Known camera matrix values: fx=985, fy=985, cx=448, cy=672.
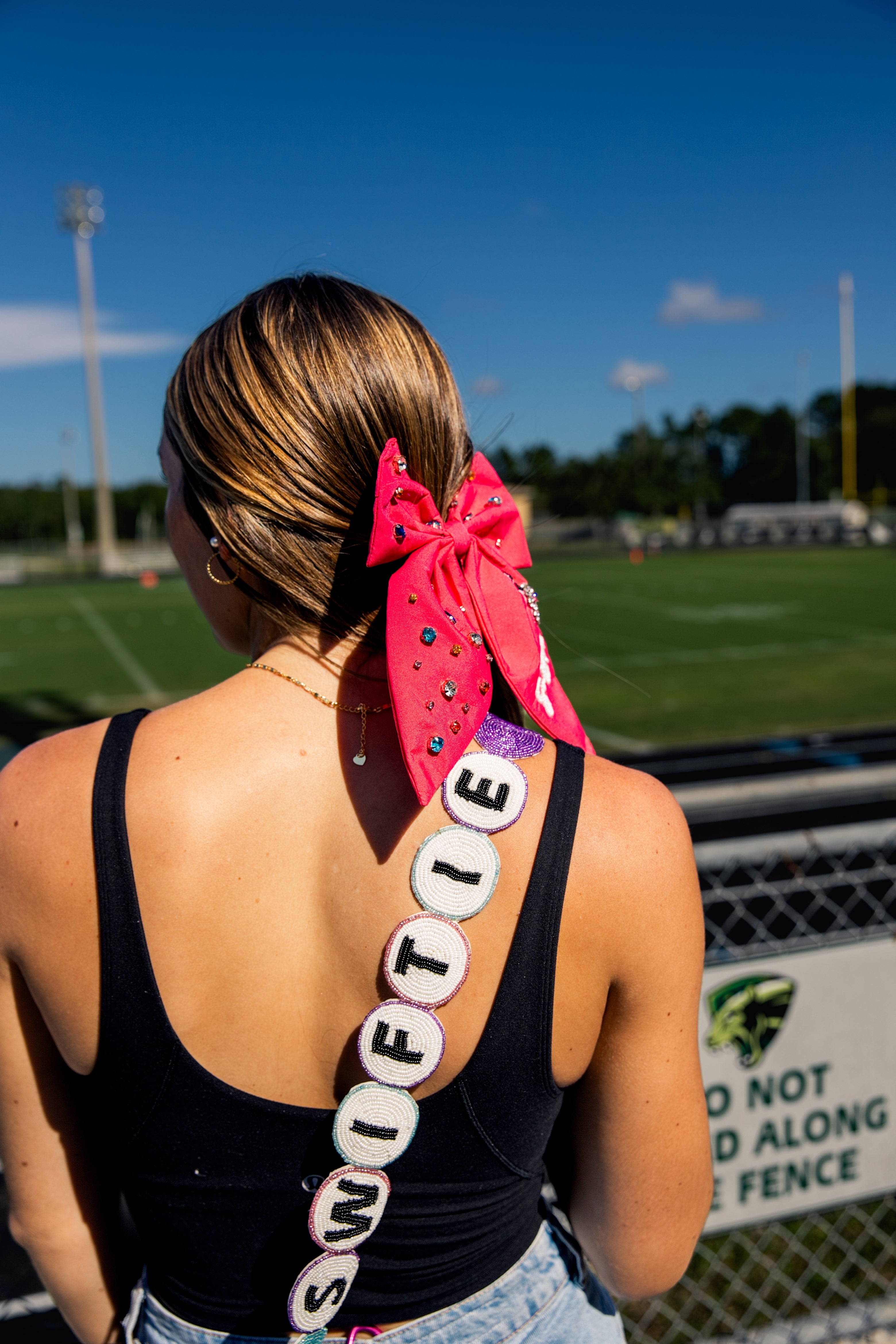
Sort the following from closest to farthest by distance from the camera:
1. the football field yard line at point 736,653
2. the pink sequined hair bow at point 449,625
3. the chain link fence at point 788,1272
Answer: the pink sequined hair bow at point 449,625 < the chain link fence at point 788,1272 < the football field yard line at point 736,653

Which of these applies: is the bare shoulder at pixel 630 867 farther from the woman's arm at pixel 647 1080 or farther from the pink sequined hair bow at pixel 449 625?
the pink sequined hair bow at pixel 449 625

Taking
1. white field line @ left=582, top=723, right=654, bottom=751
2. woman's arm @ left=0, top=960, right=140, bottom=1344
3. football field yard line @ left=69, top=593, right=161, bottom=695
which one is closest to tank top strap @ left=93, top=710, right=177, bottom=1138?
woman's arm @ left=0, top=960, right=140, bottom=1344

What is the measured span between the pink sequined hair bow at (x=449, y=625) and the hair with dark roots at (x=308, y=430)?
0.04 metres

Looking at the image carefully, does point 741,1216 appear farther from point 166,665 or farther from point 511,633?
point 166,665

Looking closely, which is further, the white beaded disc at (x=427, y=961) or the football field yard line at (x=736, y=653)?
the football field yard line at (x=736, y=653)

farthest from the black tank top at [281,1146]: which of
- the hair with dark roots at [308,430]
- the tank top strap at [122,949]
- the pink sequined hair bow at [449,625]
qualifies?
the hair with dark roots at [308,430]

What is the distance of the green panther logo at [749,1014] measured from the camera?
2260 mm

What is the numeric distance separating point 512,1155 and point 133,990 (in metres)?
0.45

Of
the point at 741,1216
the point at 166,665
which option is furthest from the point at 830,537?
the point at 741,1216

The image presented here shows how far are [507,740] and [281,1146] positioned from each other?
491mm

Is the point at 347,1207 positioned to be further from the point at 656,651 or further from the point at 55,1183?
the point at 656,651

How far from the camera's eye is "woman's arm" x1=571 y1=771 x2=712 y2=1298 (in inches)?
39.9

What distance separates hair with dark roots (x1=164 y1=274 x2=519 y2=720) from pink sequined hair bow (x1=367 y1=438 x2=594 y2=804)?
0.14ft

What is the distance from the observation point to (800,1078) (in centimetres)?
239
